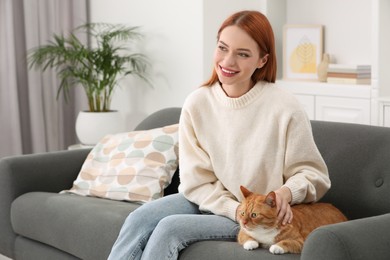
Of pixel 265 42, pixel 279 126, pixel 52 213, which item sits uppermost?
pixel 265 42

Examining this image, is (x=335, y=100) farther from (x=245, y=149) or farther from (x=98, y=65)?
(x=245, y=149)

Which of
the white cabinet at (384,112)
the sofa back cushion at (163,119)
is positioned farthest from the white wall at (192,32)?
the sofa back cushion at (163,119)

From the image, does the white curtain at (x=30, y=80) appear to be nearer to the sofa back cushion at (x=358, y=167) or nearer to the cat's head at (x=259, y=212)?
the sofa back cushion at (x=358, y=167)

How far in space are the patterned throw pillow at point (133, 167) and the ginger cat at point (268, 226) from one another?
94cm

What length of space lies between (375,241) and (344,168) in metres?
0.71

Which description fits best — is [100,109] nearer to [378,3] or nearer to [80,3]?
[80,3]

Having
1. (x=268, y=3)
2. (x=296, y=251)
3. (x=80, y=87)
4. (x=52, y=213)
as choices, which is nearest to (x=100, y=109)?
(x=80, y=87)

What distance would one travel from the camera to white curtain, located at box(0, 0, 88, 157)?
4926mm

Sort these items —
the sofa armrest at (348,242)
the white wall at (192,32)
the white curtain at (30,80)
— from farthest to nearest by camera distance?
the white curtain at (30,80), the white wall at (192,32), the sofa armrest at (348,242)

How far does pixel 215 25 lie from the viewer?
452 centimetres

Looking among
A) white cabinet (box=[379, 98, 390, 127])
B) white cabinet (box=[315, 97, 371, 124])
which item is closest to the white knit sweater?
white cabinet (box=[379, 98, 390, 127])

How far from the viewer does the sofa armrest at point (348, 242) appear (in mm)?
2006

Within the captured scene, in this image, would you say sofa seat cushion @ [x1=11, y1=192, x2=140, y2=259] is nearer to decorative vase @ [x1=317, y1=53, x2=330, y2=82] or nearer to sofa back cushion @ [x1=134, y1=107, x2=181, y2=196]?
sofa back cushion @ [x1=134, y1=107, x2=181, y2=196]

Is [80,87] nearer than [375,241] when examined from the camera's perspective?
No
